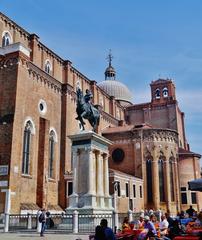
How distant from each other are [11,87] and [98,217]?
531 inches

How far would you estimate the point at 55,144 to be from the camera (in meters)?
29.6

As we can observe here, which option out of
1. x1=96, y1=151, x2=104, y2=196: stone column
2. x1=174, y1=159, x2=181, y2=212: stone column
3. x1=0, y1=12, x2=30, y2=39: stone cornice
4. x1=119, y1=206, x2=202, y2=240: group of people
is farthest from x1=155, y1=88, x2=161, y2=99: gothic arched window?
x1=119, y1=206, x2=202, y2=240: group of people

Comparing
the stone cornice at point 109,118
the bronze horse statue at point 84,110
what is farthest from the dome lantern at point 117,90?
the bronze horse statue at point 84,110

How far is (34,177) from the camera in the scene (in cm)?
2541

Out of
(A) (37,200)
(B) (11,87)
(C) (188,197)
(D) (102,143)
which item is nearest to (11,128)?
(B) (11,87)

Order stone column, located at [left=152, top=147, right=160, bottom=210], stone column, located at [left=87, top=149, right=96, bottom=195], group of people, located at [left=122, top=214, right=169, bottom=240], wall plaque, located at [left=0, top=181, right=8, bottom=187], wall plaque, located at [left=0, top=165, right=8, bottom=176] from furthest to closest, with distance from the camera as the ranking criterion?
stone column, located at [left=152, top=147, right=160, bottom=210], wall plaque, located at [left=0, top=165, right=8, bottom=176], wall plaque, located at [left=0, top=181, right=8, bottom=187], stone column, located at [left=87, top=149, right=96, bottom=195], group of people, located at [left=122, top=214, right=169, bottom=240]

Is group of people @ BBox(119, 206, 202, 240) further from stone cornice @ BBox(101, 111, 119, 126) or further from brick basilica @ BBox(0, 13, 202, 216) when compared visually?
stone cornice @ BBox(101, 111, 119, 126)

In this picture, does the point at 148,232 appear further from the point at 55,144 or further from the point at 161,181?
the point at 161,181

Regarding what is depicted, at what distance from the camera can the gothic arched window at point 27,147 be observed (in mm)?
24906

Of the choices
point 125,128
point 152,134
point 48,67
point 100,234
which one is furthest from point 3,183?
point 125,128

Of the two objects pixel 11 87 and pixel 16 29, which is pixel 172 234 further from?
pixel 16 29

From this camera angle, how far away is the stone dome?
187 ft

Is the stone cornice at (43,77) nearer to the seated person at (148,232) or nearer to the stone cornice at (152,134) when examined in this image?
the stone cornice at (152,134)

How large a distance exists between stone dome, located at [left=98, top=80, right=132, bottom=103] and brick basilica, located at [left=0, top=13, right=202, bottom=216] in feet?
26.5
